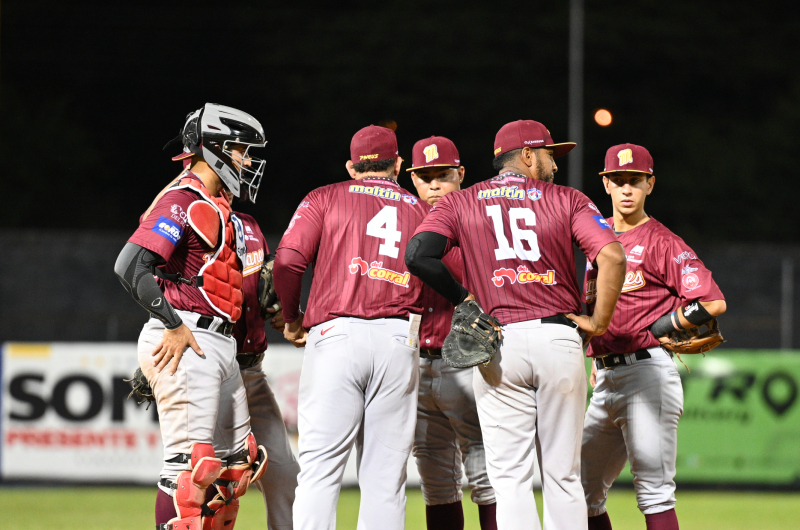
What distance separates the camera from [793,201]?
28.5 metres

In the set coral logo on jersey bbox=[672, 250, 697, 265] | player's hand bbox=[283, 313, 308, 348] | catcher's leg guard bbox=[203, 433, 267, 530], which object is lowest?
Answer: catcher's leg guard bbox=[203, 433, 267, 530]

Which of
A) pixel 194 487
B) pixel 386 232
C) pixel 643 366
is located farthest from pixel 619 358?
pixel 194 487

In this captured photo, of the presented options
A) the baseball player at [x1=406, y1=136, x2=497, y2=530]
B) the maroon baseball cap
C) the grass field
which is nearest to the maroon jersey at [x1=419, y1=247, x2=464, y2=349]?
the baseball player at [x1=406, y1=136, x2=497, y2=530]

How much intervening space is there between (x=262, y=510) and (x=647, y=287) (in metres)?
5.07

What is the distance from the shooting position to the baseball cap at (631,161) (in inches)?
228

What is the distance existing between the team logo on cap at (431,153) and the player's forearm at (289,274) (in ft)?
5.29

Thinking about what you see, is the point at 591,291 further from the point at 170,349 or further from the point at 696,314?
the point at 170,349

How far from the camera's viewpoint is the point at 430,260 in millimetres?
4719

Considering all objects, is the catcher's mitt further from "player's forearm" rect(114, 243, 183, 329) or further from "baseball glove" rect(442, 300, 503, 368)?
"baseball glove" rect(442, 300, 503, 368)

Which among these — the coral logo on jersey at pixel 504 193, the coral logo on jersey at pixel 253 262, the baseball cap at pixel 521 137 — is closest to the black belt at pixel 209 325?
the coral logo on jersey at pixel 253 262

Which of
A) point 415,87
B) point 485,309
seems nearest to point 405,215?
point 485,309

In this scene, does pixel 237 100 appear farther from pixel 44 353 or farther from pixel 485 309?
pixel 485 309

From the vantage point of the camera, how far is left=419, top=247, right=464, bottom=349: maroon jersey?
577 centimetres

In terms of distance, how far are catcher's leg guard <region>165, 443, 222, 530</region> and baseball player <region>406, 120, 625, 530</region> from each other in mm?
1432
